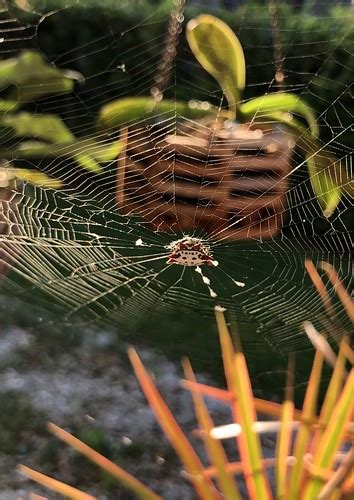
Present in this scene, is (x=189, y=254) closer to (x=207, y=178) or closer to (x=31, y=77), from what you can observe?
(x=207, y=178)

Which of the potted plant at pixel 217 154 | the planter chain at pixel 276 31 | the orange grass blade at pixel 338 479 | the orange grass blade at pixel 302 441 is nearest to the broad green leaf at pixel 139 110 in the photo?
the potted plant at pixel 217 154

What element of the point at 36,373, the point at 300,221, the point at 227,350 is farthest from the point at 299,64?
the point at 227,350

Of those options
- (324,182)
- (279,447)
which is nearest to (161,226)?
(324,182)

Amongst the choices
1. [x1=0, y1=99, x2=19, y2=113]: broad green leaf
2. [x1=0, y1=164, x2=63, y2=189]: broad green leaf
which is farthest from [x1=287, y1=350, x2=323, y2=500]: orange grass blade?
[x1=0, y1=99, x2=19, y2=113]: broad green leaf

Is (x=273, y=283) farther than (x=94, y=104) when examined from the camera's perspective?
No

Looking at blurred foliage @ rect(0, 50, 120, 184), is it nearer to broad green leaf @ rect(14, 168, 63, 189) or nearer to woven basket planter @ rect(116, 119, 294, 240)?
broad green leaf @ rect(14, 168, 63, 189)

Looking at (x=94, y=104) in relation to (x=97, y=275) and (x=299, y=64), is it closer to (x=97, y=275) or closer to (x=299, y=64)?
(x=299, y=64)

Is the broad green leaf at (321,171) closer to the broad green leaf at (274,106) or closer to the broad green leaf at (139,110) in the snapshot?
the broad green leaf at (274,106)
